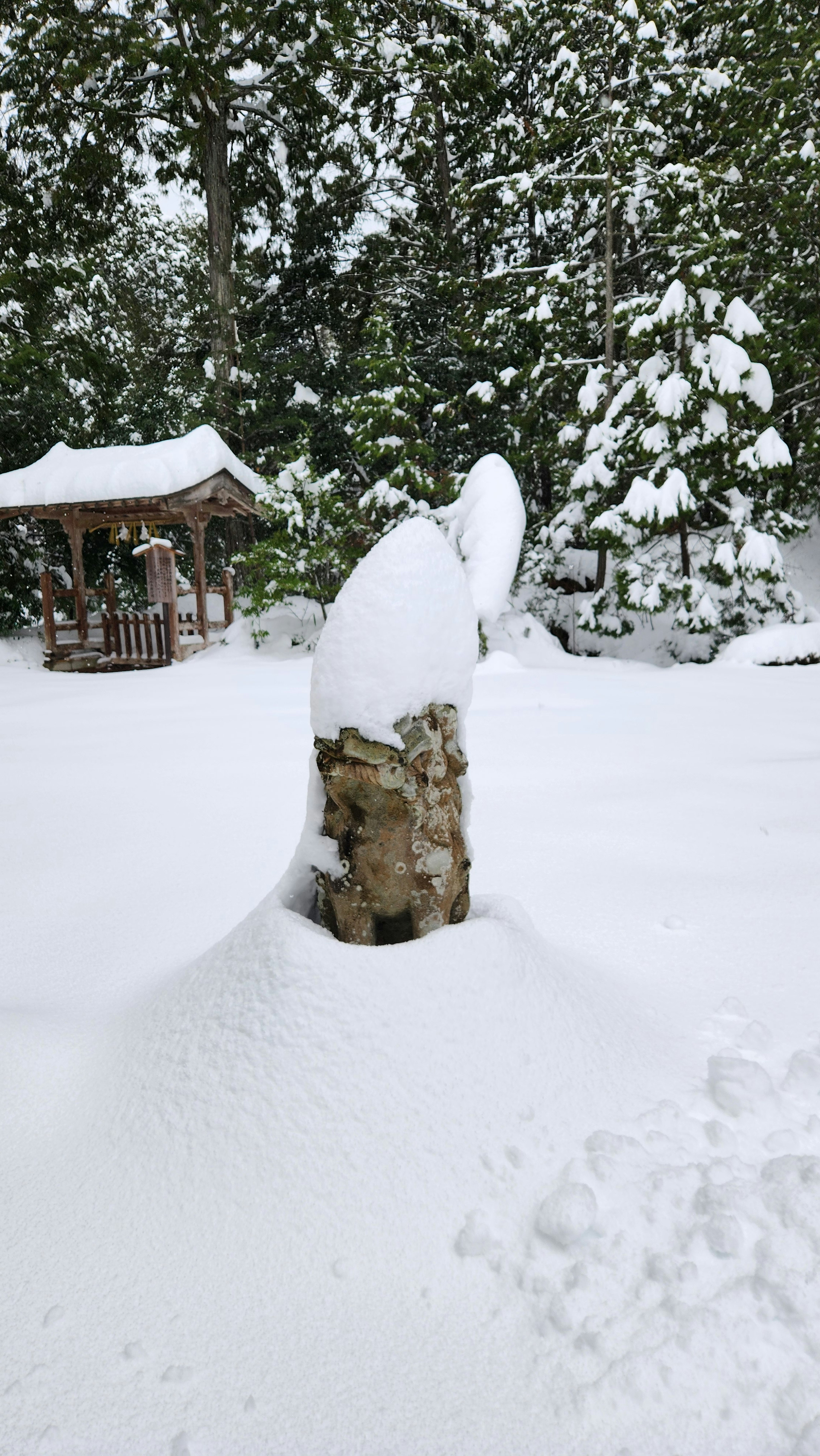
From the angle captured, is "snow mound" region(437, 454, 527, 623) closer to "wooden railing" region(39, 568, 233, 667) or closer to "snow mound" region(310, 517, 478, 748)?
"wooden railing" region(39, 568, 233, 667)

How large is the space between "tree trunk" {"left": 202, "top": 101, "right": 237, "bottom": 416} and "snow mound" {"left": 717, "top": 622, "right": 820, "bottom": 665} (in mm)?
10382

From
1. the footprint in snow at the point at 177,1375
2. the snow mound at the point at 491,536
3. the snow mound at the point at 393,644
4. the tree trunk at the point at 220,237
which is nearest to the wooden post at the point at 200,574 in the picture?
the tree trunk at the point at 220,237

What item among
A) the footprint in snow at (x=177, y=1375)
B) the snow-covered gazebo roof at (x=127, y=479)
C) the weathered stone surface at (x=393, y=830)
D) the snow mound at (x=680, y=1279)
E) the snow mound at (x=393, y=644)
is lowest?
the footprint in snow at (x=177, y=1375)

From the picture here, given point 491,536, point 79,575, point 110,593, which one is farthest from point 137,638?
point 491,536

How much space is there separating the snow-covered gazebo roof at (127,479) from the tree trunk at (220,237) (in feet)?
11.4

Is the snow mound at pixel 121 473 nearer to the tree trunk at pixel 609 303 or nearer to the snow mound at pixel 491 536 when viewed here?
the snow mound at pixel 491 536

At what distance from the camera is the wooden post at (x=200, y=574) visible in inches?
454

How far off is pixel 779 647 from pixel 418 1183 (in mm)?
8514

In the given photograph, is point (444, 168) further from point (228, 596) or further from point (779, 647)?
point (779, 647)

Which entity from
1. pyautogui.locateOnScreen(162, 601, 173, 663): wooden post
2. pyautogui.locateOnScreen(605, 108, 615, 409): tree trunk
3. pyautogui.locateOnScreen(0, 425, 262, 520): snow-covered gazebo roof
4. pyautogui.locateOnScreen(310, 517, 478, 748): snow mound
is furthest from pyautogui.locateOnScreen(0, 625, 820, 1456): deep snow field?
pyautogui.locateOnScreen(605, 108, 615, 409): tree trunk

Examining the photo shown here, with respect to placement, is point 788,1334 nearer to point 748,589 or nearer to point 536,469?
point 748,589

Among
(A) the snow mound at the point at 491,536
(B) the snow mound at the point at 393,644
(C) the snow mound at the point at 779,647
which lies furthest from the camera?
(C) the snow mound at the point at 779,647

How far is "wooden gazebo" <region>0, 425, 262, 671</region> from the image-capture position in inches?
420

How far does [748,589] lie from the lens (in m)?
9.41
